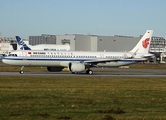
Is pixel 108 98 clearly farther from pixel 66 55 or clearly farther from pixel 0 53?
pixel 0 53

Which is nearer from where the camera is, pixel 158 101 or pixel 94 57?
pixel 158 101

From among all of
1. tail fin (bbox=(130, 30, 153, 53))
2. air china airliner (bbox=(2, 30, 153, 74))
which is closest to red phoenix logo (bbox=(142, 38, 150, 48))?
tail fin (bbox=(130, 30, 153, 53))

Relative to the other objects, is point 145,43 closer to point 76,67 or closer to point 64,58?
point 76,67

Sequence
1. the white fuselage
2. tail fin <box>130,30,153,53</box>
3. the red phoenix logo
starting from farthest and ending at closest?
the red phoenix logo < tail fin <box>130,30,153,53</box> < the white fuselage

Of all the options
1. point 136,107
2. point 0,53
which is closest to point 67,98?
point 136,107

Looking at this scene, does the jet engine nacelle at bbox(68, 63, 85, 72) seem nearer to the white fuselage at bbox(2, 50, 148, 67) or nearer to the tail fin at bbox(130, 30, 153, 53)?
the white fuselage at bbox(2, 50, 148, 67)

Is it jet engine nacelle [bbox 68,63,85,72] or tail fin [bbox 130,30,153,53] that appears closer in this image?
jet engine nacelle [bbox 68,63,85,72]

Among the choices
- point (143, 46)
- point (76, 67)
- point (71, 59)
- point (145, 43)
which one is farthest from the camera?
point (145, 43)

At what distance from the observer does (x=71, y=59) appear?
52.0 metres

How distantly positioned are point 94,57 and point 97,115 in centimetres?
3912

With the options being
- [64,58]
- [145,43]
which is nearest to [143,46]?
[145,43]

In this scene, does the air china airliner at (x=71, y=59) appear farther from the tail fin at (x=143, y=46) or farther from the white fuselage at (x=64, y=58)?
the tail fin at (x=143, y=46)

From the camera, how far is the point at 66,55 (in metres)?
51.9

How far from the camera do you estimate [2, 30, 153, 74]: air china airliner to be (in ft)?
164
